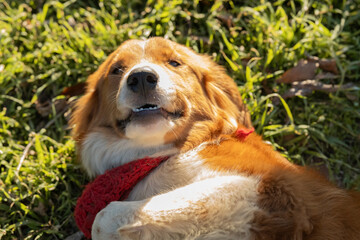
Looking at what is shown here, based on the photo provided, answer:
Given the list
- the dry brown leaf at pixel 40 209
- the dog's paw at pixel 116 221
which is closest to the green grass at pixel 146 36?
the dry brown leaf at pixel 40 209

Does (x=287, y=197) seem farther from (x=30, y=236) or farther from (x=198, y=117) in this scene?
(x=30, y=236)

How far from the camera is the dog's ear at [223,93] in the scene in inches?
140

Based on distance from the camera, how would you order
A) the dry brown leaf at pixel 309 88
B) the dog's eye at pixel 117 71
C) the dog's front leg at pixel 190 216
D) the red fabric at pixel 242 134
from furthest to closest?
the dry brown leaf at pixel 309 88 → the dog's eye at pixel 117 71 → the red fabric at pixel 242 134 → the dog's front leg at pixel 190 216

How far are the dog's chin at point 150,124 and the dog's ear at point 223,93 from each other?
57 centimetres

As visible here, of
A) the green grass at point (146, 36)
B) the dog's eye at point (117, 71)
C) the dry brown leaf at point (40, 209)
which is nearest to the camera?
the dog's eye at point (117, 71)

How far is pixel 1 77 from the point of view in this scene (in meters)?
4.32

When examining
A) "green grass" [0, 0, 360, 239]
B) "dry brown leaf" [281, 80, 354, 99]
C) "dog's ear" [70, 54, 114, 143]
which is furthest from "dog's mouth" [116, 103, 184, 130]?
"dry brown leaf" [281, 80, 354, 99]

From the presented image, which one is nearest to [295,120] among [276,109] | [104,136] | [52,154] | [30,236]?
[276,109]

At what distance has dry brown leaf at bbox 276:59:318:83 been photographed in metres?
4.25

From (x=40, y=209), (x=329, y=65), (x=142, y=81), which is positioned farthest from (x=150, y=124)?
(x=329, y=65)

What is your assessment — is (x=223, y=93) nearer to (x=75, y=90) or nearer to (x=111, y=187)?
(x=111, y=187)

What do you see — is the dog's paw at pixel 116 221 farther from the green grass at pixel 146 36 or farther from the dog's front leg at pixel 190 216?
the green grass at pixel 146 36

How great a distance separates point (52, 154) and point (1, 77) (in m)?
1.16

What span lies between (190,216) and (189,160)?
574 mm
